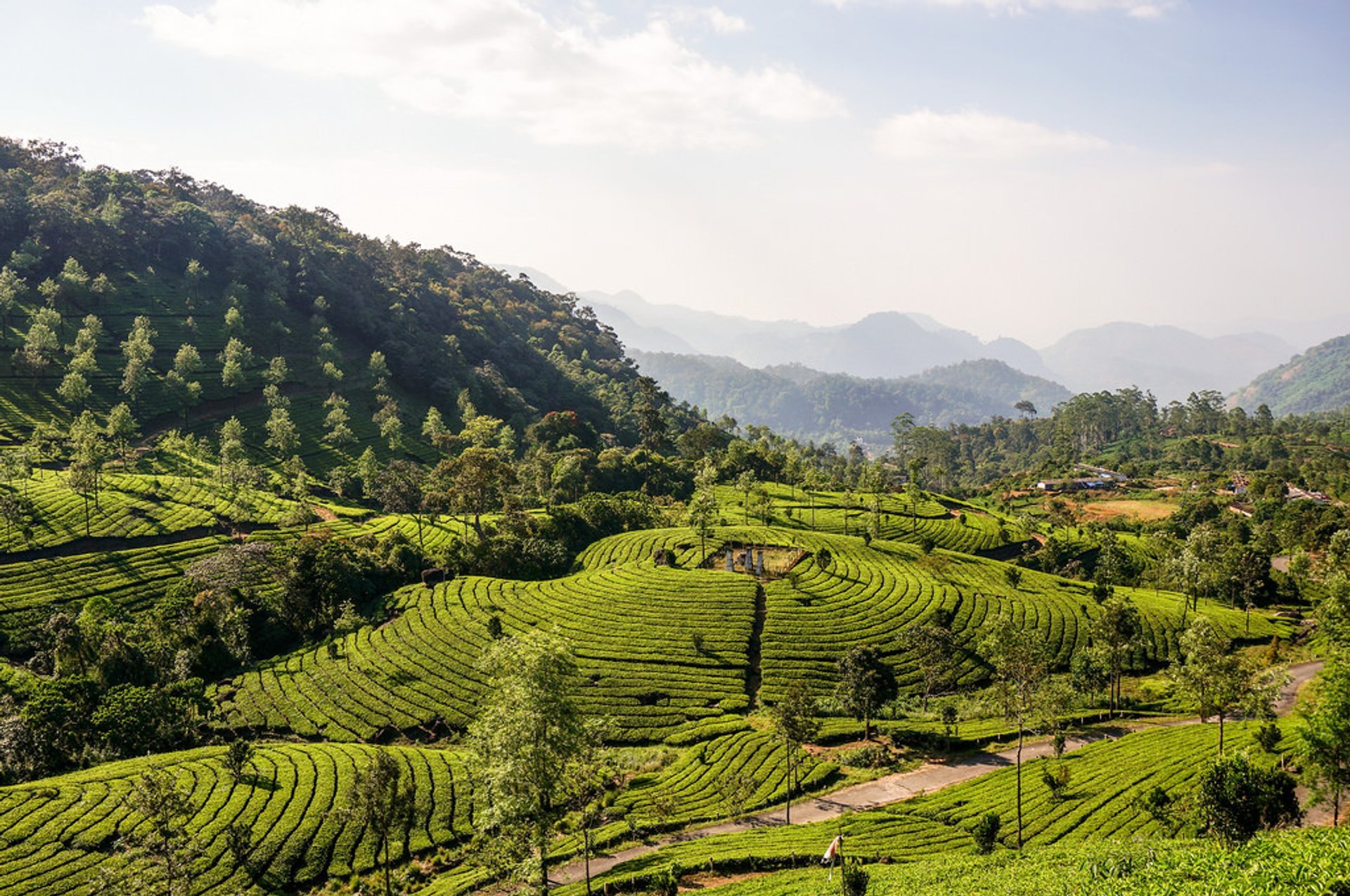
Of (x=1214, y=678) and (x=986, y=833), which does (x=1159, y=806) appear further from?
(x=986, y=833)

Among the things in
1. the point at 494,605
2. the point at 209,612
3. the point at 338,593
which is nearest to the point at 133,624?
the point at 209,612

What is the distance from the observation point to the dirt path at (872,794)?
38.2 metres

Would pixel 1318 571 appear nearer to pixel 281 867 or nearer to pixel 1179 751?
pixel 1179 751

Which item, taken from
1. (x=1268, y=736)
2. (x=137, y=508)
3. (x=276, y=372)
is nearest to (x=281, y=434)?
(x=276, y=372)

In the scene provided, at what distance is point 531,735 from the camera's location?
30000 millimetres

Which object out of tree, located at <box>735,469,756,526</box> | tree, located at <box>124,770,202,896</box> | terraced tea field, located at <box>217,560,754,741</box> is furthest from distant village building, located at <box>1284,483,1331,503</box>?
tree, located at <box>124,770,202,896</box>

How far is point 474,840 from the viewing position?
4153cm

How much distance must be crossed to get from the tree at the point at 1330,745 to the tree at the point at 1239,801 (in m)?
5.29

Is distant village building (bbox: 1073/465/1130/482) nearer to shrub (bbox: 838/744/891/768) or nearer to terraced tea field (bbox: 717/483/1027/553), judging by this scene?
terraced tea field (bbox: 717/483/1027/553)

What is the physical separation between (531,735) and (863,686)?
3270cm

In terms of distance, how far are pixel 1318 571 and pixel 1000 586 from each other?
138 ft

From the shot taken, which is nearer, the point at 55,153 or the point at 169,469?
the point at 169,469

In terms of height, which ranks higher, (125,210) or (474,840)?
(125,210)

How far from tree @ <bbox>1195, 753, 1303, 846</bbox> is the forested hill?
113438mm
